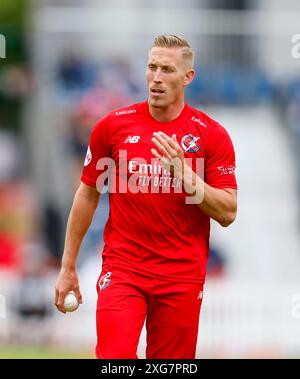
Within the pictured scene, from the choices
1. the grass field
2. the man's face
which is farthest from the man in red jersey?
the grass field

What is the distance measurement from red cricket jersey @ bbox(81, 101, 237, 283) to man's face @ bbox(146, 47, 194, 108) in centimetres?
21

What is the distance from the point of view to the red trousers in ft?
27.0

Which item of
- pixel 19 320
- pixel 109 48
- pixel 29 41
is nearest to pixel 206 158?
pixel 19 320

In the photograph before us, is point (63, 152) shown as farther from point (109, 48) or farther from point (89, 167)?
point (89, 167)

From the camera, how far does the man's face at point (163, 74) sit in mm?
→ 8359

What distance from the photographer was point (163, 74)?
27.4ft

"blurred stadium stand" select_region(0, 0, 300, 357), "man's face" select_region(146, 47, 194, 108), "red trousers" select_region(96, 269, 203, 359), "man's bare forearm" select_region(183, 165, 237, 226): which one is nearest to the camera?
"man's bare forearm" select_region(183, 165, 237, 226)

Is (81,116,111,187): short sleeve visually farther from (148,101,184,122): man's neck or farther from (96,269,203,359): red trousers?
(96,269,203,359): red trousers

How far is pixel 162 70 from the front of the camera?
8.37 m

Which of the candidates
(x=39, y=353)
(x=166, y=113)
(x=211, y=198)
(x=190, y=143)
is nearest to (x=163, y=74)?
(x=166, y=113)

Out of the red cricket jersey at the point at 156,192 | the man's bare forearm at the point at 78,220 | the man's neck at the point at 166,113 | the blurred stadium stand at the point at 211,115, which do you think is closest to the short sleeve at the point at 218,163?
the red cricket jersey at the point at 156,192

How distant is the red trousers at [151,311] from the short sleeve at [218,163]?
78cm

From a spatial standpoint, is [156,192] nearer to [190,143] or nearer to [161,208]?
[161,208]

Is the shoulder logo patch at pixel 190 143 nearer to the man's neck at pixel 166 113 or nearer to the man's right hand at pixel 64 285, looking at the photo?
the man's neck at pixel 166 113
